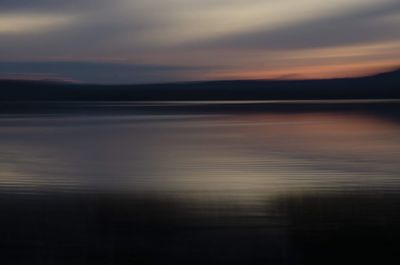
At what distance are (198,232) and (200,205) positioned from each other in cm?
152

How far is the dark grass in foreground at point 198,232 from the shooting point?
5.74 meters

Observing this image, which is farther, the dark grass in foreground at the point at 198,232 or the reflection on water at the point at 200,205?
the reflection on water at the point at 200,205

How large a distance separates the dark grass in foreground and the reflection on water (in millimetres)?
10

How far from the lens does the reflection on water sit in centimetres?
593

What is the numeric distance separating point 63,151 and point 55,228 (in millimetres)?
11472

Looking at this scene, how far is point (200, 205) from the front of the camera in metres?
8.17

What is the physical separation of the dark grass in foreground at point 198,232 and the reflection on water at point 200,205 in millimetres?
10

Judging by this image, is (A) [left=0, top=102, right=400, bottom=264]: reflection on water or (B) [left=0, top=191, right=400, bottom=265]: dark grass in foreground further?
(A) [left=0, top=102, right=400, bottom=264]: reflection on water

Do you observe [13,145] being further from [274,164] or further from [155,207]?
[155,207]

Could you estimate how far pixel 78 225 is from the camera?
6.89 metres

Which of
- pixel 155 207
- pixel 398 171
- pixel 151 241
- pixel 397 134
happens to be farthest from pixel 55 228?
pixel 397 134

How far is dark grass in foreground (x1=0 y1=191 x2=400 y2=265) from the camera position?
5.74 m

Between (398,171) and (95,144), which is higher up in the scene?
(398,171)

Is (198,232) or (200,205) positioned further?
(200,205)
